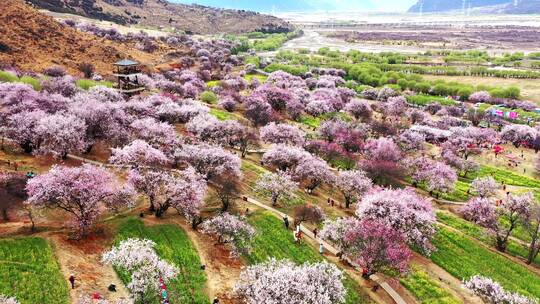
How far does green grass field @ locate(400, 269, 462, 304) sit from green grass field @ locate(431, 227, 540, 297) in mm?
6024

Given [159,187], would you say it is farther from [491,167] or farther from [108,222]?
[491,167]

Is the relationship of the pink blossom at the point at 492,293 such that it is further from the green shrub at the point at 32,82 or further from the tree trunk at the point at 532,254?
the green shrub at the point at 32,82

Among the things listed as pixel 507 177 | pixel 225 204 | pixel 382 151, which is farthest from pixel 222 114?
pixel 507 177

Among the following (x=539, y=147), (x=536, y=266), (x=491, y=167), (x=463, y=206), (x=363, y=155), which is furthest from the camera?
(x=539, y=147)

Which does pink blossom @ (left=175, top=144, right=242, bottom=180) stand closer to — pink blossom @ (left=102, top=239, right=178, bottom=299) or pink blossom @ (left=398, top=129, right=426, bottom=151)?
pink blossom @ (left=102, top=239, right=178, bottom=299)

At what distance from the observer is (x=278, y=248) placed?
55969 mm

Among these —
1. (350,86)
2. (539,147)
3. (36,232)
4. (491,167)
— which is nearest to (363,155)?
(491,167)

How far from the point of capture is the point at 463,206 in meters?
76.2

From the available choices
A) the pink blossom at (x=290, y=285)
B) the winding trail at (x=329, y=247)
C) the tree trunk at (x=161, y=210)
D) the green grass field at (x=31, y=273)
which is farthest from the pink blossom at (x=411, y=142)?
the green grass field at (x=31, y=273)

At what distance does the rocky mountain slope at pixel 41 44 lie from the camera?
4946 inches

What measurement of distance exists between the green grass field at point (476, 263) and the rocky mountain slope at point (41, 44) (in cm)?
11206

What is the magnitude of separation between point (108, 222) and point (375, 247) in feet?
107

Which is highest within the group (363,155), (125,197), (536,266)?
(125,197)

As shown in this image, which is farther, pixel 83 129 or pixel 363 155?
pixel 363 155
